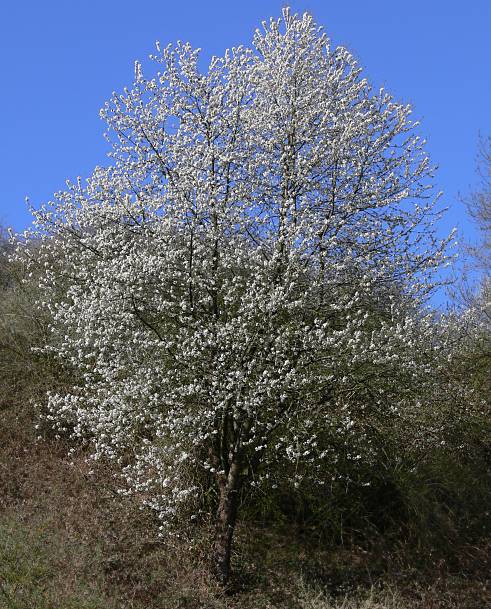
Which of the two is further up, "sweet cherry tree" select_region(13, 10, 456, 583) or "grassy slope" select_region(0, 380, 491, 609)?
"sweet cherry tree" select_region(13, 10, 456, 583)

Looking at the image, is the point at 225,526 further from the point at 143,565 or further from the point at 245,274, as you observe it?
the point at 245,274

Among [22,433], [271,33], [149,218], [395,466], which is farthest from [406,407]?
[22,433]

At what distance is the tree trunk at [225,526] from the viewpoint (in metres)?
8.98

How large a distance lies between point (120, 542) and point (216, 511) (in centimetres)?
145

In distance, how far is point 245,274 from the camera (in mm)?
9172

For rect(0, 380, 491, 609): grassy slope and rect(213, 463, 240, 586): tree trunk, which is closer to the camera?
rect(0, 380, 491, 609): grassy slope

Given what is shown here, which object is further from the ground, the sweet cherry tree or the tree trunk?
the sweet cherry tree

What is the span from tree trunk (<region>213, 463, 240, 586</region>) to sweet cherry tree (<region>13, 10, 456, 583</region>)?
2cm

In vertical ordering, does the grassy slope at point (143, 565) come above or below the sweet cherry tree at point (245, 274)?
below

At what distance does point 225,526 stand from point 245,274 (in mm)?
3494

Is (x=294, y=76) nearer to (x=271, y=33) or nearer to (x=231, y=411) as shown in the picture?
(x=271, y=33)

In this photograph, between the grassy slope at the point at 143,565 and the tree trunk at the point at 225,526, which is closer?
the grassy slope at the point at 143,565

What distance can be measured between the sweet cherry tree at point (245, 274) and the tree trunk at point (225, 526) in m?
0.02

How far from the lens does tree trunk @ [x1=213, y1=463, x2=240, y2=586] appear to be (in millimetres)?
8984
